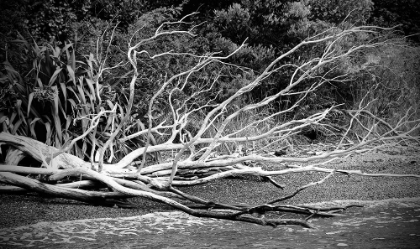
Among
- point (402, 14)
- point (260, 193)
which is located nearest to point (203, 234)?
point (260, 193)

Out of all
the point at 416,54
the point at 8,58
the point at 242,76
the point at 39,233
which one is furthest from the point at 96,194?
the point at 416,54

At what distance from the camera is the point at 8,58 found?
26.6ft

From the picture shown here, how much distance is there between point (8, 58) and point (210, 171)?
3447 millimetres

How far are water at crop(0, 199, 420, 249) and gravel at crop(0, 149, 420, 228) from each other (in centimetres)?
31

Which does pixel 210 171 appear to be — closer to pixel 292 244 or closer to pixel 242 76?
pixel 292 244

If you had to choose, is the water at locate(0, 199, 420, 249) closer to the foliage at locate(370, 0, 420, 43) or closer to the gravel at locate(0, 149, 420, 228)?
the gravel at locate(0, 149, 420, 228)

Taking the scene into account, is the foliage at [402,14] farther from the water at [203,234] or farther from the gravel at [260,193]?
the water at [203,234]

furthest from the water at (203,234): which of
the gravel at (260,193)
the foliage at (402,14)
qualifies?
the foliage at (402,14)

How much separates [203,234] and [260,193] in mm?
1913

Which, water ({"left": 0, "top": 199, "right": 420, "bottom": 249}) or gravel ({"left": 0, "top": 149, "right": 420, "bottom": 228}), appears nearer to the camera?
water ({"left": 0, "top": 199, "right": 420, "bottom": 249})

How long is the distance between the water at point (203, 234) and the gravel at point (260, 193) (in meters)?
0.31

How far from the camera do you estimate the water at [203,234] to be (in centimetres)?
448

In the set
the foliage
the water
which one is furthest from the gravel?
the foliage

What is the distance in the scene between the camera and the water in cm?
448
